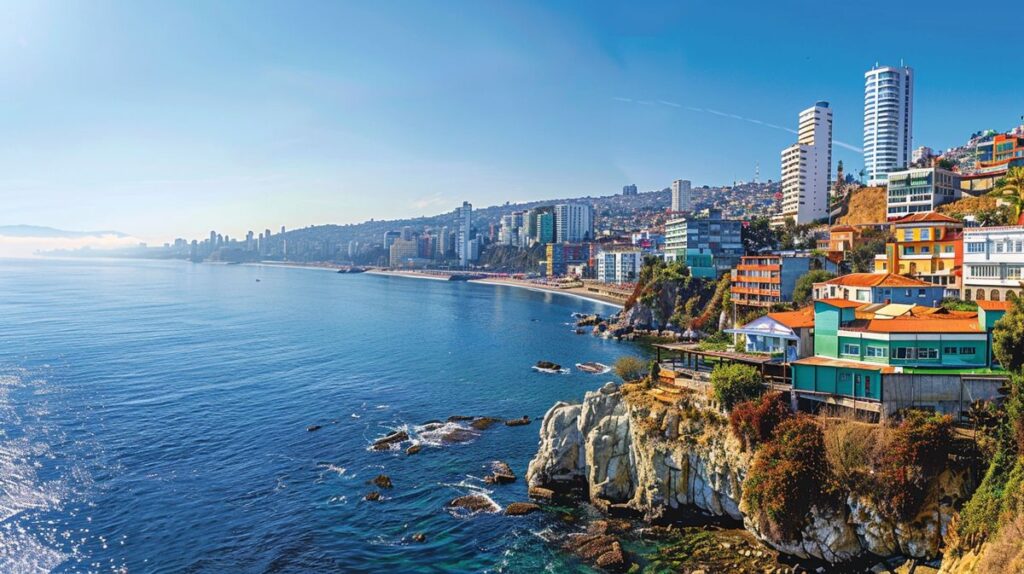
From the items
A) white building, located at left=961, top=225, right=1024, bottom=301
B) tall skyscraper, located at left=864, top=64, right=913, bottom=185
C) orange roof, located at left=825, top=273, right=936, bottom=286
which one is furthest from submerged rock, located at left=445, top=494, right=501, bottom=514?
tall skyscraper, located at left=864, top=64, right=913, bottom=185

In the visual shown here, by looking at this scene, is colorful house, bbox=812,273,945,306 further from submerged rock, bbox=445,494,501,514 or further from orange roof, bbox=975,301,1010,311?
submerged rock, bbox=445,494,501,514

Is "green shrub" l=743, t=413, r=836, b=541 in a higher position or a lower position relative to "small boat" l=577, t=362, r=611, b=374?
higher

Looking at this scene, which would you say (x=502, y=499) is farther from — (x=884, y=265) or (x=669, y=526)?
(x=884, y=265)

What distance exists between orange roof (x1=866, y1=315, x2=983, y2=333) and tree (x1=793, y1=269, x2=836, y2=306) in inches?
1381

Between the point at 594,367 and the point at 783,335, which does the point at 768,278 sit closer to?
the point at 594,367

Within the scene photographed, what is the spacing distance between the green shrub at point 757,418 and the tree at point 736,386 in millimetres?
724

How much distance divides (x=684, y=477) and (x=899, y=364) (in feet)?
44.4

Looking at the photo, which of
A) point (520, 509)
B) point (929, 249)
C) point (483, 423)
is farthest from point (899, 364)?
point (929, 249)

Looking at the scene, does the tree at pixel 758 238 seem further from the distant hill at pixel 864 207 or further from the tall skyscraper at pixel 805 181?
the tall skyscraper at pixel 805 181

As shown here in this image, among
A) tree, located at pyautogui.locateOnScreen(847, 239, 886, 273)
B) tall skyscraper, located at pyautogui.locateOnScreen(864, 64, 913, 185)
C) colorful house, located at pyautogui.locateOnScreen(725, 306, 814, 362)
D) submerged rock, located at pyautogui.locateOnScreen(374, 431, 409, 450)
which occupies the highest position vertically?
tall skyscraper, located at pyautogui.locateOnScreen(864, 64, 913, 185)

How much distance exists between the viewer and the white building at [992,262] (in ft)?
152

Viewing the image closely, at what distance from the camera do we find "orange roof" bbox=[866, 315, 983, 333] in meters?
33.2

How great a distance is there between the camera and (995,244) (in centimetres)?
4812

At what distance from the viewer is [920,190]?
303 ft
